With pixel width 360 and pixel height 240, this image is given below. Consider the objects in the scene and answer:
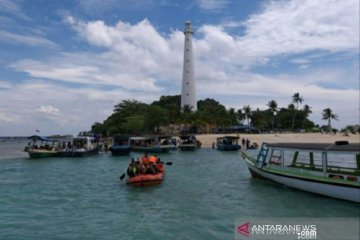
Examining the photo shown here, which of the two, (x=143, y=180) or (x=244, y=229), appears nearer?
(x=244, y=229)

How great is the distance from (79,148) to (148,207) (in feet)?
119

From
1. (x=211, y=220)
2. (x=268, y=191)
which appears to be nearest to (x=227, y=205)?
(x=211, y=220)

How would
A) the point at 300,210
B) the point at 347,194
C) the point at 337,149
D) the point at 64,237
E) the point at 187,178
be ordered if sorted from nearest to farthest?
the point at 64,237, the point at 300,210, the point at 347,194, the point at 337,149, the point at 187,178

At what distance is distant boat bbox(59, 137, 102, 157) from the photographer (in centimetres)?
5031

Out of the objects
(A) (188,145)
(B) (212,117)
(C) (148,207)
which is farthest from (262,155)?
(B) (212,117)

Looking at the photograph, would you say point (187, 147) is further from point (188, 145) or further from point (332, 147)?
point (332, 147)

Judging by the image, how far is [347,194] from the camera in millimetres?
18047

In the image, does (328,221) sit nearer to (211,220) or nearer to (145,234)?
(211,220)

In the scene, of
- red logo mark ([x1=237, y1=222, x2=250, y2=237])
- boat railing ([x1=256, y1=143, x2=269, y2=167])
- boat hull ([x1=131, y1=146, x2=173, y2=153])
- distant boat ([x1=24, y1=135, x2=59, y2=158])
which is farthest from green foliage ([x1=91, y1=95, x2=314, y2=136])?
red logo mark ([x1=237, y1=222, x2=250, y2=237])

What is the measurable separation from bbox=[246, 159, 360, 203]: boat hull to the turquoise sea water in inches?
12.7

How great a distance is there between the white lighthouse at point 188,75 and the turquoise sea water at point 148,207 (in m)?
75.4

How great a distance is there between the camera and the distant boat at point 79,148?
5031cm

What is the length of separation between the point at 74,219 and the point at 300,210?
10.1 metres

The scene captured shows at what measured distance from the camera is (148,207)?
17906 millimetres
